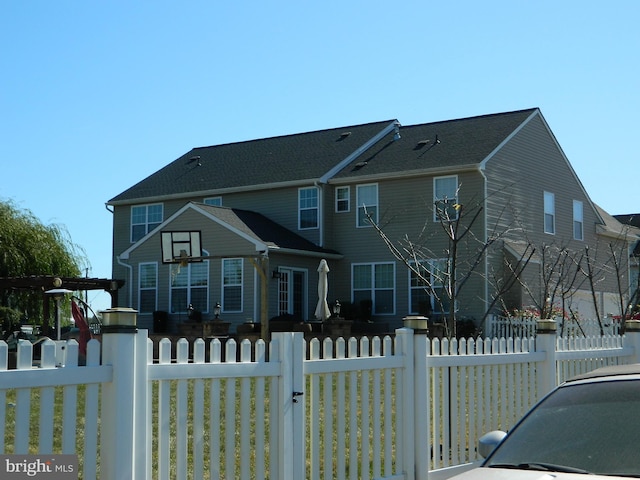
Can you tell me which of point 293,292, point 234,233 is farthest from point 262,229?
point 293,292

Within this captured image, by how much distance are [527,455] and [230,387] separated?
6.77ft

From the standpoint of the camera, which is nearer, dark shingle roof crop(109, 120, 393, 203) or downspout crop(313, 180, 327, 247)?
downspout crop(313, 180, 327, 247)

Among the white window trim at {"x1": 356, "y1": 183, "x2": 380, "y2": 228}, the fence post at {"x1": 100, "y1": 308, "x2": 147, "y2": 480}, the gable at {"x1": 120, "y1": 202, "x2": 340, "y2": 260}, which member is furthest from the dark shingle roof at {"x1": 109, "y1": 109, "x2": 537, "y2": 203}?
the fence post at {"x1": 100, "y1": 308, "x2": 147, "y2": 480}

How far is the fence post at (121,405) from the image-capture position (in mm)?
5137

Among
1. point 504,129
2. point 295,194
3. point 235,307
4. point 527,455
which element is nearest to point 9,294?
point 235,307

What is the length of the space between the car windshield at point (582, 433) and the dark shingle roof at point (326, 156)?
21.9 meters

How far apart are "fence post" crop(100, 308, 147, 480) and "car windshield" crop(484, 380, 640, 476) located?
2102mm

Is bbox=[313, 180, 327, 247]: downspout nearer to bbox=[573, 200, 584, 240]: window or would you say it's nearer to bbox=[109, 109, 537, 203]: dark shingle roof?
bbox=[109, 109, 537, 203]: dark shingle roof

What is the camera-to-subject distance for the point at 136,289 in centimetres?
3072

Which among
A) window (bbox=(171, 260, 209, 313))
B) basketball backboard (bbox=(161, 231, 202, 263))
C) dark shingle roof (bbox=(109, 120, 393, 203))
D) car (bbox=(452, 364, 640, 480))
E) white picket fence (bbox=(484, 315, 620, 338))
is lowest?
white picket fence (bbox=(484, 315, 620, 338))

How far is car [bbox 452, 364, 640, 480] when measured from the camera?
449 centimetres

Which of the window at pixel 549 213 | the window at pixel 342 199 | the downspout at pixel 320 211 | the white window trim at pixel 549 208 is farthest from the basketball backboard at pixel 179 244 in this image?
the window at pixel 549 213

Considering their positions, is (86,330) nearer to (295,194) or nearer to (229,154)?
(295,194)

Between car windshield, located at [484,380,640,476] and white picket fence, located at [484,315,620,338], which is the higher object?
car windshield, located at [484,380,640,476]
